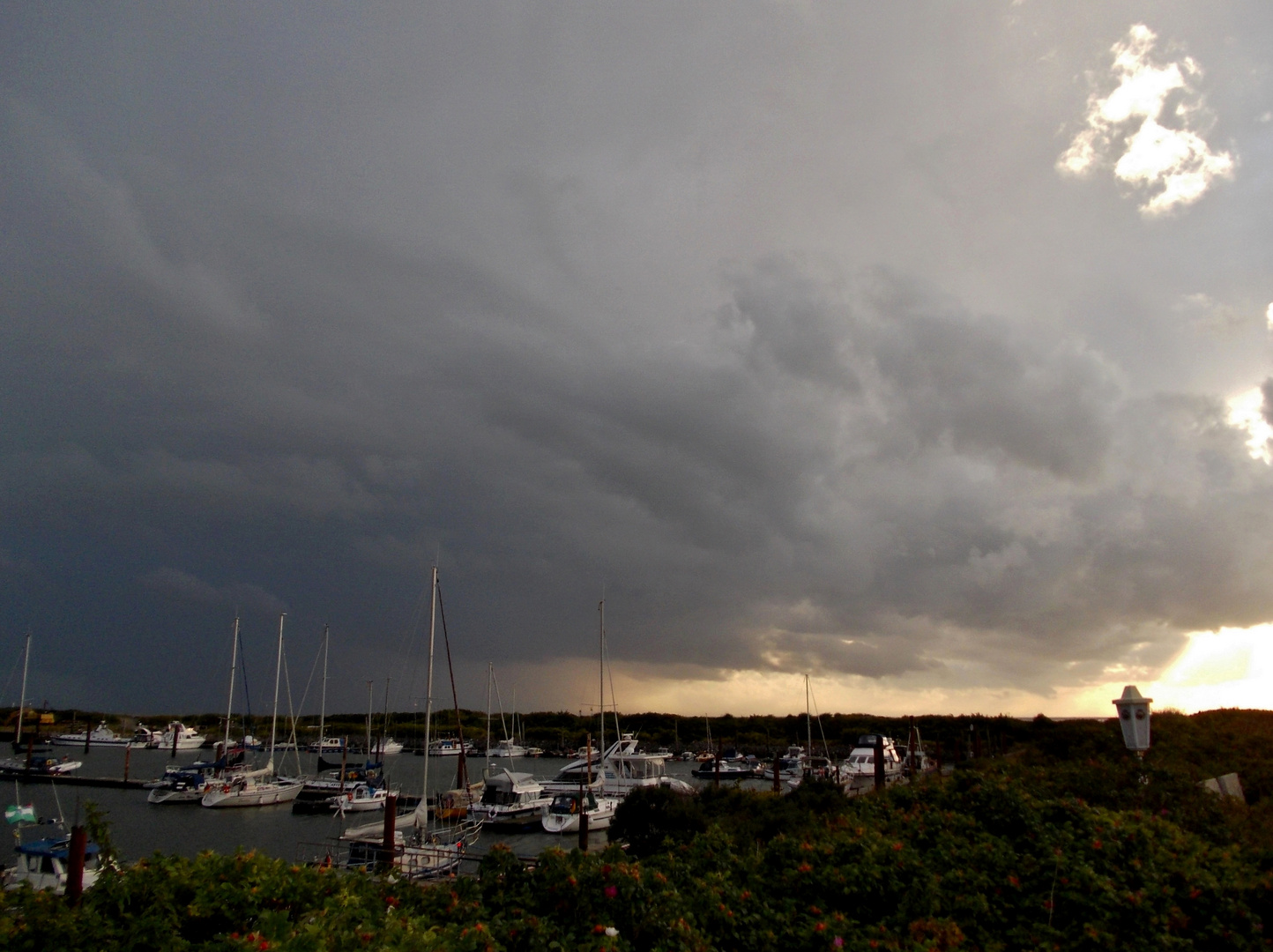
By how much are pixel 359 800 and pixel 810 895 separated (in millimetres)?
56590

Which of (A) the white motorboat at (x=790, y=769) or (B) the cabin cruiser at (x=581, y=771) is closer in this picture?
(B) the cabin cruiser at (x=581, y=771)

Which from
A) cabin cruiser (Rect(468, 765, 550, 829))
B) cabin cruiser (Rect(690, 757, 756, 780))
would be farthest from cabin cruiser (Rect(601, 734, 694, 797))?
cabin cruiser (Rect(690, 757, 756, 780))

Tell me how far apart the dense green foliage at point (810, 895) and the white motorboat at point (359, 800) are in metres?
52.0

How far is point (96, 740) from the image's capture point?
489ft

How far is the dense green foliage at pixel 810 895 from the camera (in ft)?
26.2

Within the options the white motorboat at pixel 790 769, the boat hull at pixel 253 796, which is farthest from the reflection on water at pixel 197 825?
the white motorboat at pixel 790 769

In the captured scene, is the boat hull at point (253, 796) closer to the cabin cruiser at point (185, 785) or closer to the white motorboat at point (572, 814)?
the cabin cruiser at point (185, 785)

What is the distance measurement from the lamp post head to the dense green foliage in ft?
13.2

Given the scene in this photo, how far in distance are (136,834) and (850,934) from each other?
55065 mm

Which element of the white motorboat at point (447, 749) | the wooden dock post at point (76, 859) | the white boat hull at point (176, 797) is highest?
the wooden dock post at point (76, 859)

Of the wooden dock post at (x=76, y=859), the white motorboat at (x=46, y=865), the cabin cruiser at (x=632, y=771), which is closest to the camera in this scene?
the wooden dock post at (x=76, y=859)

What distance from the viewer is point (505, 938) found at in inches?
340

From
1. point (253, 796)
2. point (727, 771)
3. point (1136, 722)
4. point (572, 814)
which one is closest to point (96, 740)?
point (253, 796)

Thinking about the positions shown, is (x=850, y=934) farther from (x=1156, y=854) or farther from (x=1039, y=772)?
(x=1039, y=772)
